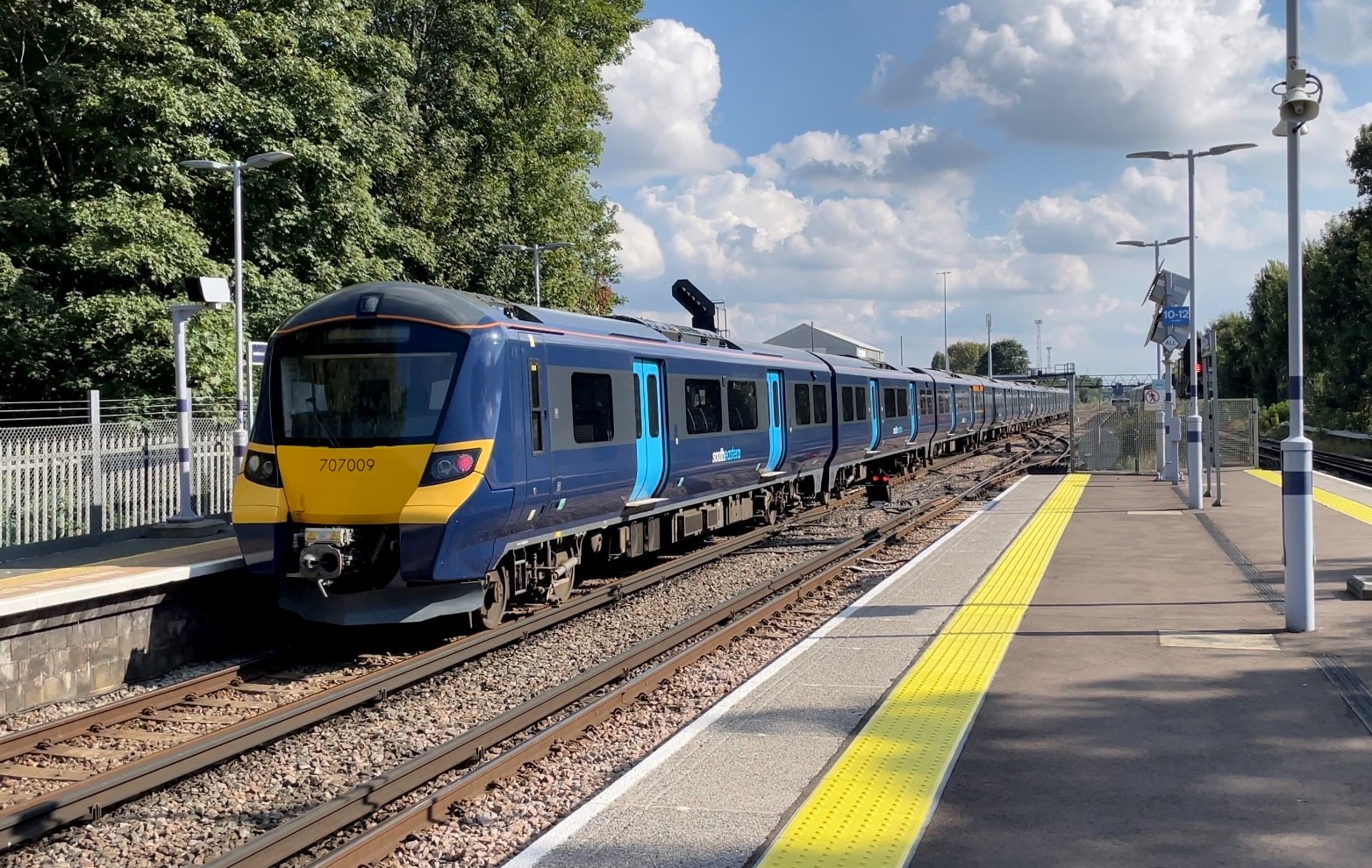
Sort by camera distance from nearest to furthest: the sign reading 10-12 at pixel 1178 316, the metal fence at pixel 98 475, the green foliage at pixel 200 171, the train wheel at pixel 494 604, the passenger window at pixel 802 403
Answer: the train wheel at pixel 494 604, the metal fence at pixel 98 475, the passenger window at pixel 802 403, the sign reading 10-12 at pixel 1178 316, the green foliage at pixel 200 171

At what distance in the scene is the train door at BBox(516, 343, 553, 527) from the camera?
9.90 metres

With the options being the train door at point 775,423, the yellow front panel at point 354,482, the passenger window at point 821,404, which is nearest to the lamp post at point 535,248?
the passenger window at point 821,404

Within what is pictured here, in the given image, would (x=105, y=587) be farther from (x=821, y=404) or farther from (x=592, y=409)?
(x=821, y=404)

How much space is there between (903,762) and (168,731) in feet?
15.6

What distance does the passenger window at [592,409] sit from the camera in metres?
10.9

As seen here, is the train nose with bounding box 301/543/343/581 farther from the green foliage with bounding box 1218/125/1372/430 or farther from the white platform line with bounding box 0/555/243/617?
the green foliage with bounding box 1218/125/1372/430

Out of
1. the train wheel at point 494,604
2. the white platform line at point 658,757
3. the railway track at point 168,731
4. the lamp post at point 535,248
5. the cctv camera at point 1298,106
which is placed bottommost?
the railway track at point 168,731

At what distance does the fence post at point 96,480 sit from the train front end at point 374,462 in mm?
5385

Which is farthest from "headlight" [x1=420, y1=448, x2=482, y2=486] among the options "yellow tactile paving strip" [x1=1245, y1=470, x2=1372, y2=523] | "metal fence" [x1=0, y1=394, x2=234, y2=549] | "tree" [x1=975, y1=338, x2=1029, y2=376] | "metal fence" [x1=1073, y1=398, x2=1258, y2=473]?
"tree" [x1=975, y1=338, x2=1029, y2=376]

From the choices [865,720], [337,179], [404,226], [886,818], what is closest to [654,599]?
[865,720]

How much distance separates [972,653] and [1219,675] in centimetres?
164

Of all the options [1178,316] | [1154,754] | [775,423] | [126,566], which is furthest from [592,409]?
[1178,316]

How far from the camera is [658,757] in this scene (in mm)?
6070

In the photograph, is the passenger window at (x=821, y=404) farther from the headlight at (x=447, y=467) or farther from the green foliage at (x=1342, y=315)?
the green foliage at (x=1342, y=315)
